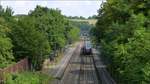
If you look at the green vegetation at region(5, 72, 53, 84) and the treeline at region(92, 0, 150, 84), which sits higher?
the treeline at region(92, 0, 150, 84)

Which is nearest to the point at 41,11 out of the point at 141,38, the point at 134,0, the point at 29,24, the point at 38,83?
the point at 29,24

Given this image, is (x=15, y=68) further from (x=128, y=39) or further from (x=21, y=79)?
(x=128, y=39)

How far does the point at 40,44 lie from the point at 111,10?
11.4 metres

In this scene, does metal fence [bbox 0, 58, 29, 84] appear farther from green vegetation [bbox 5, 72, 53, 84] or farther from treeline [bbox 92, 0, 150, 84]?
treeline [bbox 92, 0, 150, 84]

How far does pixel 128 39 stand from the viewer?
1706 inches

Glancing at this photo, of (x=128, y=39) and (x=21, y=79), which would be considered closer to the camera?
(x=128, y=39)

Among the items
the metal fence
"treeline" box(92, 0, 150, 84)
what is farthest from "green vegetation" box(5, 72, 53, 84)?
"treeline" box(92, 0, 150, 84)

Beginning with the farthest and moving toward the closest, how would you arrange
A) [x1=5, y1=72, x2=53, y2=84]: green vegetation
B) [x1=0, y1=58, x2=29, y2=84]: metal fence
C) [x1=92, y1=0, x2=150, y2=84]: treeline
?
[x1=0, y1=58, x2=29, y2=84]: metal fence < [x1=5, y1=72, x2=53, y2=84]: green vegetation < [x1=92, y1=0, x2=150, y2=84]: treeline

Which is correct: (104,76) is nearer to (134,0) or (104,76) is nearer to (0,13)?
(134,0)

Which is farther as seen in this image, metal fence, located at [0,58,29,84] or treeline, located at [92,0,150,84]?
metal fence, located at [0,58,29,84]

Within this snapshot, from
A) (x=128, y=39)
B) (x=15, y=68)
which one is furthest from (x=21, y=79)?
(x=128, y=39)

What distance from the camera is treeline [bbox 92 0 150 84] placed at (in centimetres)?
3335

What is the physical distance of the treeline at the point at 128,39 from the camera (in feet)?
109

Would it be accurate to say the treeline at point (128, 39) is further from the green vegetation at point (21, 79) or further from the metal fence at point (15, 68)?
the metal fence at point (15, 68)
